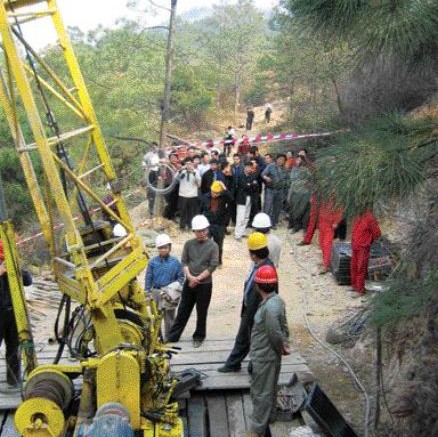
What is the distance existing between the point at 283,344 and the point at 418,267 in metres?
1.29

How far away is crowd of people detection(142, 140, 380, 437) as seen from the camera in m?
5.27

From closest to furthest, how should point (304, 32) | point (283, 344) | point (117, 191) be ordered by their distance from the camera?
1. point (304, 32)
2. point (283, 344)
3. point (117, 191)

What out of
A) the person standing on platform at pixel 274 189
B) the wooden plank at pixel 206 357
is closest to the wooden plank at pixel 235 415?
the wooden plank at pixel 206 357

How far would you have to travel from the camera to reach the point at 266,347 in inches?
214

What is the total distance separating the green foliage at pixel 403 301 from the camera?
12.6 ft

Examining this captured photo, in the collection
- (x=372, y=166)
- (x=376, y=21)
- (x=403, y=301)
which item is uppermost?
(x=376, y=21)

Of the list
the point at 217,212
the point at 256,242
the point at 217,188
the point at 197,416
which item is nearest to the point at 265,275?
the point at 256,242

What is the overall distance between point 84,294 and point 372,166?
259cm

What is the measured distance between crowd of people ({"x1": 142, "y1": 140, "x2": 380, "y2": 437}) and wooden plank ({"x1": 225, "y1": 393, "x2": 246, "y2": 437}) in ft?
0.46

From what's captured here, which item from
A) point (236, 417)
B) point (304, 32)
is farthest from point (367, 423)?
point (304, 32)

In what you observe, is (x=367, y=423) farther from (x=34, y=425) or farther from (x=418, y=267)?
(x=34, y=425)

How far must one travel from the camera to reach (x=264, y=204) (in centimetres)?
1393

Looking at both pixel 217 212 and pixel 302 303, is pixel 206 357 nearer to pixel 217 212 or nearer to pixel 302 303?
pixel 302 303

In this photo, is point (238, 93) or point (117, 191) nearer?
point (117, 191)
